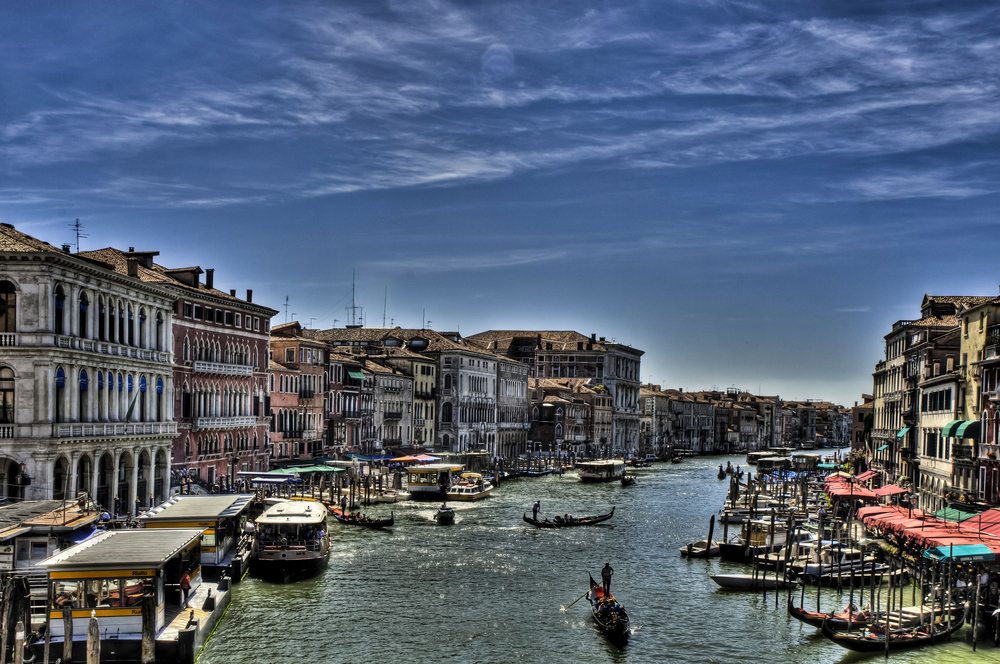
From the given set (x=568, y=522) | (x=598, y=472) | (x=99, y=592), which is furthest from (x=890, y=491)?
(x=598, y=472)

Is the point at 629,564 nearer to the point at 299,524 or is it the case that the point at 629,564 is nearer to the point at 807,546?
the point at 807,546

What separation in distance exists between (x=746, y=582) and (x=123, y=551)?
1910cm

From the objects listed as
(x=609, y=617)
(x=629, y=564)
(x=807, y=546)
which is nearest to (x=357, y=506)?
(x=629, y=564)

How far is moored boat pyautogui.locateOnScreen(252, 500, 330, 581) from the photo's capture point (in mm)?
31250

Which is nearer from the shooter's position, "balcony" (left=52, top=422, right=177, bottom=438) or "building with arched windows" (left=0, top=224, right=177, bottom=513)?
"building with arched windows" (left=0, top=224, right=177, bottom=513)

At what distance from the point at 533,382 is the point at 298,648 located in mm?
86158

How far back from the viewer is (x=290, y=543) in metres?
32.1

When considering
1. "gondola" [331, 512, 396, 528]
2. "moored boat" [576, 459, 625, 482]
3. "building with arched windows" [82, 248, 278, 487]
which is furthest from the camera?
"moored boat" [576, 459, 625, 482]

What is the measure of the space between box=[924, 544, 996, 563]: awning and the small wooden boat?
25.5ft

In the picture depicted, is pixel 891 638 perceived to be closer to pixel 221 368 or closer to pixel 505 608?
pixel 505 608

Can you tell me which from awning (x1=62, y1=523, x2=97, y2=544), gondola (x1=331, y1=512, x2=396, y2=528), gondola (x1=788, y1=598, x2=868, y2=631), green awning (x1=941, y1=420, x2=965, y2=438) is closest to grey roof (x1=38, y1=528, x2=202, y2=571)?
awning (x1=62, y1=523, x2=97, y2=544)

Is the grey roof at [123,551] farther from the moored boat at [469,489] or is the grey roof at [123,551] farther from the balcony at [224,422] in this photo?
the moored boat at [469,489]

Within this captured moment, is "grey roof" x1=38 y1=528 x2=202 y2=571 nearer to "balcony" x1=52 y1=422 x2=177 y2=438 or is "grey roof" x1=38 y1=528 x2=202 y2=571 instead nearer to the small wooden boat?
"balcony" x1=52 y1=422 x2=177 y2=438

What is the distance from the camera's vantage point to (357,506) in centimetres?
5172
